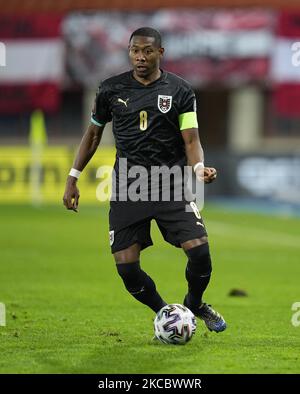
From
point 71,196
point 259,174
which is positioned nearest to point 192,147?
point 71,196

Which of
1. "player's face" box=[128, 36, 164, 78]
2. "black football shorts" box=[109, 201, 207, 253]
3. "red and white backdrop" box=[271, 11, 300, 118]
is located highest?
"red and white backdrop" box=[271, 11, 300, 118]

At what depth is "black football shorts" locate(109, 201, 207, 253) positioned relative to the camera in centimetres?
830

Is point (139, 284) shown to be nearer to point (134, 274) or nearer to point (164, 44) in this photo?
point (134, 274)

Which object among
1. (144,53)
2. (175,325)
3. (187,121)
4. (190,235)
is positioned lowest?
(175,325)

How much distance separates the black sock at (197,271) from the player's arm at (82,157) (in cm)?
103

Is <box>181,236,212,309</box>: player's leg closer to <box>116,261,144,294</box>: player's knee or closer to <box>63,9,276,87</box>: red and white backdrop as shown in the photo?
<box>116,261,144,294</box>: player's knee

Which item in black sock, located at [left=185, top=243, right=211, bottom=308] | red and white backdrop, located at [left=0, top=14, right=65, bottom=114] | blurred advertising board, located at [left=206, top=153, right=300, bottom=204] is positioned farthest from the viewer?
red and white backdrop, located at [left=0, top=14, right=65, bottom=114]

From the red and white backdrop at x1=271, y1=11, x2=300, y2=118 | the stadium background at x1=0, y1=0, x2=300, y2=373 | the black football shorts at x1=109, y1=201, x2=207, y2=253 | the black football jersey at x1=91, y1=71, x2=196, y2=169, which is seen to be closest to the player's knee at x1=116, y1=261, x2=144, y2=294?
the black football shorts at x1=109, y1=201, x2=207, y2=253

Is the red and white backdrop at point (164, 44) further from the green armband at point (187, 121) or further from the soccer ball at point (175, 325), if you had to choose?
the soccer ball at point (175, 325)

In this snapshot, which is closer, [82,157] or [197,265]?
[197,265]

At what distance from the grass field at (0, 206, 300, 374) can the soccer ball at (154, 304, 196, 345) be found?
4.2 inches

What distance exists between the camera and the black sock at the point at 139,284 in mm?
8359

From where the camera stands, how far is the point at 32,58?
3241cm

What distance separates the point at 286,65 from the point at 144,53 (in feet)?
78.7
